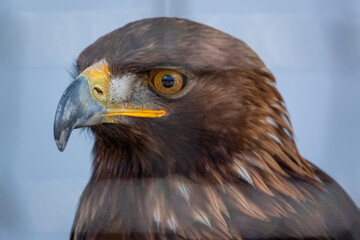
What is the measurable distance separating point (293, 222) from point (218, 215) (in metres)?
0.17

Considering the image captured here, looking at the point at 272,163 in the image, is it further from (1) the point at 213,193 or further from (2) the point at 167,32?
(2) the point at 167,32

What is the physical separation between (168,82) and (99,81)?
157mm

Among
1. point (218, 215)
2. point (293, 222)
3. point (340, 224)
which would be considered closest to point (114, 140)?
point (218, 215)

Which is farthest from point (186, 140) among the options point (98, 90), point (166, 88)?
point (98, 90)

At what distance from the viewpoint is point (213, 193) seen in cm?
96

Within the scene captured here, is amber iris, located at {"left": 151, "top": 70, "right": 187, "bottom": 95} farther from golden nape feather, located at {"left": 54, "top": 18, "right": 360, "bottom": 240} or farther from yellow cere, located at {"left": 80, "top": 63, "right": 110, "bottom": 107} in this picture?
yellow cere, located at {"left": 80, "top": 63, "right": 110, "bottom": 107}

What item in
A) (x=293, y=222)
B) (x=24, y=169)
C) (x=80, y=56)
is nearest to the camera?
(x=293, y=222)

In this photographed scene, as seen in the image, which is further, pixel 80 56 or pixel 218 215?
pixel 80 56

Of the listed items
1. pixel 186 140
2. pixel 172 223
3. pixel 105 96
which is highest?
pixel 105 96

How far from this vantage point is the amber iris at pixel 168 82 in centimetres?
92

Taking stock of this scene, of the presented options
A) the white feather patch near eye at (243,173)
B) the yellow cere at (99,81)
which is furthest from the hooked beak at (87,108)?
the white feather patch near eye at (243,173)

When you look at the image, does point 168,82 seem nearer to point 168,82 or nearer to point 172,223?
point 168,82

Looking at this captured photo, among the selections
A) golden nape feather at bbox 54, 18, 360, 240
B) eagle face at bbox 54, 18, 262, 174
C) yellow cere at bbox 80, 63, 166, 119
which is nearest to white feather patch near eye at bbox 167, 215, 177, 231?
golden nape feather at bbox 54, 18, 360, 240

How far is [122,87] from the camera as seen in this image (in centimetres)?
94
